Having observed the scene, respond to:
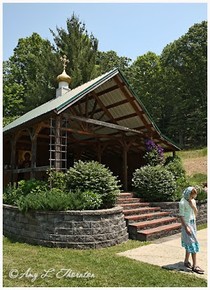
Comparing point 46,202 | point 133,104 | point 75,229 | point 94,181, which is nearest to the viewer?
point 75,229

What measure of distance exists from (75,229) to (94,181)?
1569 mm

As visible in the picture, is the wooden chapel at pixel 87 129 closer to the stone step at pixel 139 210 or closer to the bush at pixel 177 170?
the bush at pixel 177 170

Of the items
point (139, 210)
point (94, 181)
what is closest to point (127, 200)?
point (139, 210)

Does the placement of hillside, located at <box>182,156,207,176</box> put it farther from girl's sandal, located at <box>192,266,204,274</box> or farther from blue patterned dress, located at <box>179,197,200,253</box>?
girl's sandal, located at <box>192,266,204,274</box>

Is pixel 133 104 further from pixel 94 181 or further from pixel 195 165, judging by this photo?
pixel 195 165

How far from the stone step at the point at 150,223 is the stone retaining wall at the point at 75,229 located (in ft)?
1.83

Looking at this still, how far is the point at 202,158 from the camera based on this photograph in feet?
87.8

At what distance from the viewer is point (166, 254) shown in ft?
21.7

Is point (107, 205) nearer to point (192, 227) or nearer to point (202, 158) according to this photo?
point (192, 227)

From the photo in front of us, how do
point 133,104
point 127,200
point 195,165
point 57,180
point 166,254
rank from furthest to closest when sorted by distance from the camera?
point 195,165 < point 133,104 < point 127,200 < point 57,180 < point 166,254

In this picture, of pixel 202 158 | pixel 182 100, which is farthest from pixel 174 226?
pixel 182 100

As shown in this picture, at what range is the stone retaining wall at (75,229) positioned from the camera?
23.7ft

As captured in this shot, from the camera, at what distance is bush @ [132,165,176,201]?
37.6 ft

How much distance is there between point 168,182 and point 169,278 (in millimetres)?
6780
